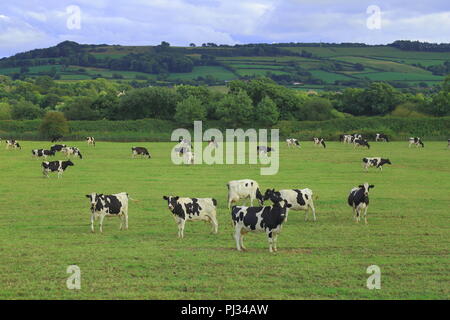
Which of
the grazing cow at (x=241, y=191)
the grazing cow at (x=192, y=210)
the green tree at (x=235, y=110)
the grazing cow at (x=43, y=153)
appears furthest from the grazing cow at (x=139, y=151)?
the green tree at (x=235, y=110)

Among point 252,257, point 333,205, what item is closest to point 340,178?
point 333,205

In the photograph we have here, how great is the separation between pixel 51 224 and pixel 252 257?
335 inches

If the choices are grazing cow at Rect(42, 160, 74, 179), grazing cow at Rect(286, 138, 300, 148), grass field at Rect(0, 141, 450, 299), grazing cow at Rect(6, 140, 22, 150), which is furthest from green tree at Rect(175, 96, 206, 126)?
grass field at Rect(0, 141, 450, 299)

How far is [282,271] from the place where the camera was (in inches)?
591

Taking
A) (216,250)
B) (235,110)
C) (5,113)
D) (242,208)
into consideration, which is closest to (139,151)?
→ (242,208)

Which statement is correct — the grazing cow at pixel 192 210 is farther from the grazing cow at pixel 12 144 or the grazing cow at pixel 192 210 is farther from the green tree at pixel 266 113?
the green tree at pixel 266 113

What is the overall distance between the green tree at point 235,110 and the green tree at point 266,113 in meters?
1.64

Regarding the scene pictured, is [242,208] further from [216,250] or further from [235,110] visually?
[235,110]

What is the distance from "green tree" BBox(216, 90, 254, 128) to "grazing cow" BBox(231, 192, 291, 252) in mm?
93170

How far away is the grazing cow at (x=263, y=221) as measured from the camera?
17047 millimetres

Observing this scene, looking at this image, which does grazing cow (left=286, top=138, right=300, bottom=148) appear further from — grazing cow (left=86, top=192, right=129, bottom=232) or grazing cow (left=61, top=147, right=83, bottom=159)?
grazing cow (left=86, top=192, right=129, bottom=232)

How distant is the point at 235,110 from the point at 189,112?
7899mm
